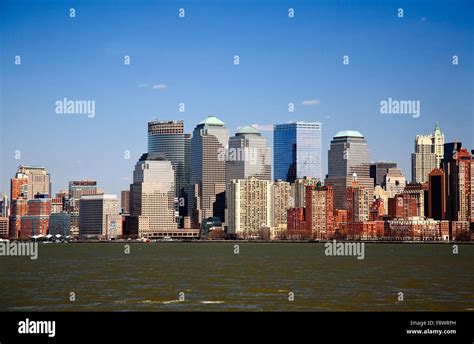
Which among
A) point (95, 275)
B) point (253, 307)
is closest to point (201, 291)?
point (253, 307)

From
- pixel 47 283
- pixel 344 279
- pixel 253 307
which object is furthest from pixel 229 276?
pixel 253 307

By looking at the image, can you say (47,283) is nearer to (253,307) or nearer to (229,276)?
(229,276)
